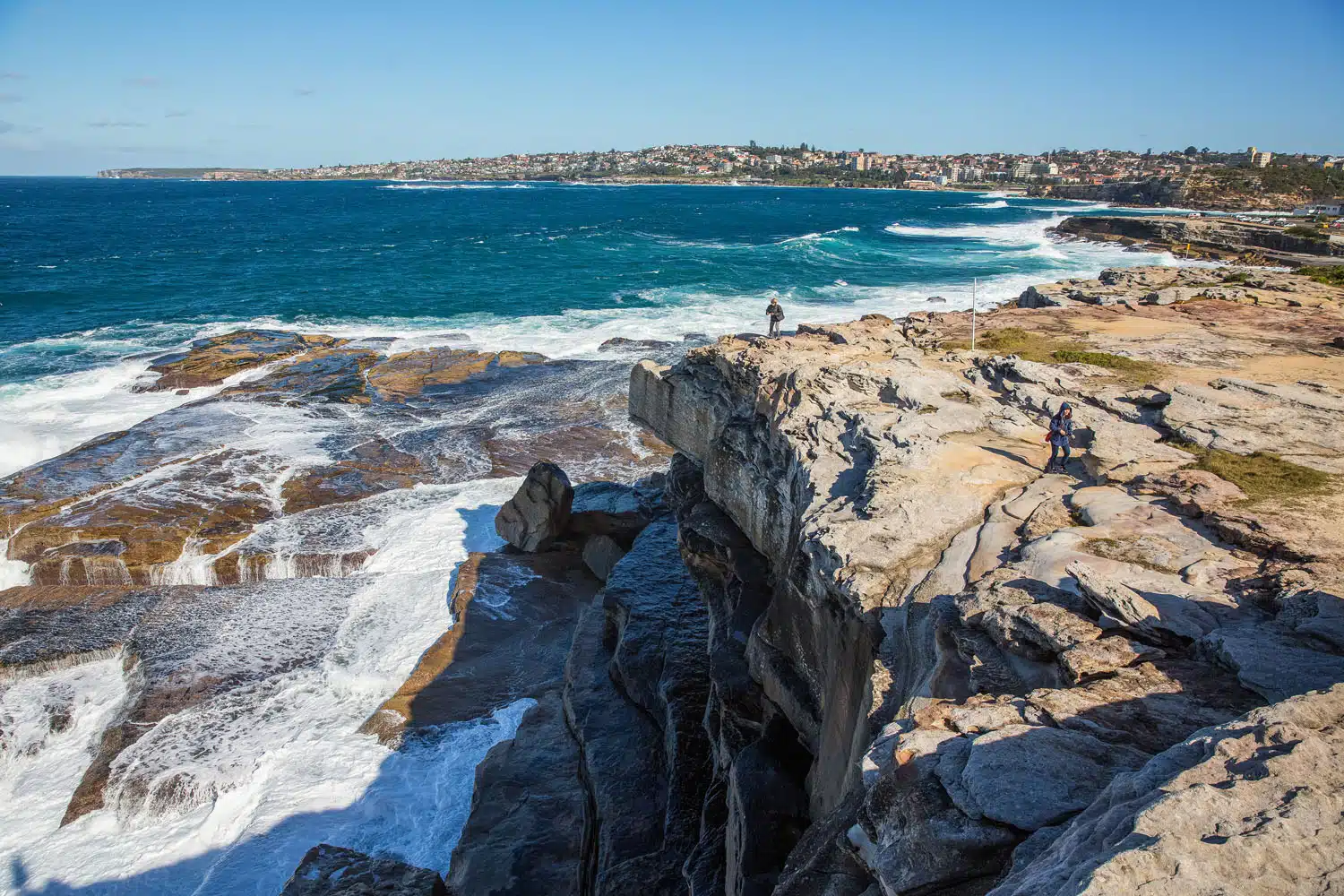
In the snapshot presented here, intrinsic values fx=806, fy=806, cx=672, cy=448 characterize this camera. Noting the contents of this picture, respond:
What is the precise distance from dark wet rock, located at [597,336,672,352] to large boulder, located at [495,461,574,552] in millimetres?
18373

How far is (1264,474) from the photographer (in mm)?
10641

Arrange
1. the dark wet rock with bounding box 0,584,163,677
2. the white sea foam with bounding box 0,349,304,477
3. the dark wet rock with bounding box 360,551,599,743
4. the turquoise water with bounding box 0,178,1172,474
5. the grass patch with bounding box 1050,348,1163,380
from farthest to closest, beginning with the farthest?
the turquoise water with bounding box 0,178,1172,474 < the white sea foam with bounding box 0,349,304,477 < the grass patch with bounding box 1050,348,1163,380 < the dark wet rock with bounding box 0,584,163,677 < the dark wet rock with bounding box 360,551,599,743

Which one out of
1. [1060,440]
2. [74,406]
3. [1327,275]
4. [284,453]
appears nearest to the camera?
[1060,440]

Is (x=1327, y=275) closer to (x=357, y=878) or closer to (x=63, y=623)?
(x=357, y=878)

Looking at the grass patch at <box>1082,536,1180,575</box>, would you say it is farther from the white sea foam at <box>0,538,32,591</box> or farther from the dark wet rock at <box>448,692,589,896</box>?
the white sea foam at <box>0,538,32,591</box>

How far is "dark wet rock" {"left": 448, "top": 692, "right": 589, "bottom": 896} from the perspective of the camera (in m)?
10.6

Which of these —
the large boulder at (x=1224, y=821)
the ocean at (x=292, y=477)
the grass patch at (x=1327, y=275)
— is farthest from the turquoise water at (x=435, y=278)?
the large boulder at (x=1224, y=821)

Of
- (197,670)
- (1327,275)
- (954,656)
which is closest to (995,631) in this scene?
(954,656)

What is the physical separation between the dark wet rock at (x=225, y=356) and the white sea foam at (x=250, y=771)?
63.5 feet

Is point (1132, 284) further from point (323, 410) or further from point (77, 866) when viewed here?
point (77, 866)

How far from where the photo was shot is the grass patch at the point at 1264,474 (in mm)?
10086

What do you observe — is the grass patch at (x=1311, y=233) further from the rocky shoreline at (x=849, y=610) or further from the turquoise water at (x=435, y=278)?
the rocky shoreline at (x=849, y=610)

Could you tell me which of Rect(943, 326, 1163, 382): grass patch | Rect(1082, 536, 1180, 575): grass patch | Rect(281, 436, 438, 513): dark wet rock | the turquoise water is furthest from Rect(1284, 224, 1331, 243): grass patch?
Rect(281, 436, 438, 513): dark wet rock

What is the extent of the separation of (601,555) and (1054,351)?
11459mm
